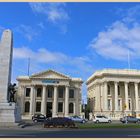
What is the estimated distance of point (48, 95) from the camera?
4055 inches

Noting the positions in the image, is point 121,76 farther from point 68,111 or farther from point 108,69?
point 68,111

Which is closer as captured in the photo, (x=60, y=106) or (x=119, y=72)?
(x=119, y=72)

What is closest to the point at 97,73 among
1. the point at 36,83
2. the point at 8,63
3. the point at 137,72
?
the point at 137,72

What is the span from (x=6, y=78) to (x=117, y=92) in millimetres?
71436

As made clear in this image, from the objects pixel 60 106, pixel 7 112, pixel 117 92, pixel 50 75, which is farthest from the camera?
pixel 60 106

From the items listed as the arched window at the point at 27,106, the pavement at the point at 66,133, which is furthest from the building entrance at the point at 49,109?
the pavement at the point at 66,133

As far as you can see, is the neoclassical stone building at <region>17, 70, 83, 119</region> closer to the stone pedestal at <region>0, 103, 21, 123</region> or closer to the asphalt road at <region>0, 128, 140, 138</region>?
the stone pedestal at <region>0, 103, 21, 123</region>

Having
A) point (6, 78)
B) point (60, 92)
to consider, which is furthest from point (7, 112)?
point (60, 92)

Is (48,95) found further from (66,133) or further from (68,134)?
(68,134)

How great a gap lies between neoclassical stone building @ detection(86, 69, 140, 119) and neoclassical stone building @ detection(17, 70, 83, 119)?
6.65 m

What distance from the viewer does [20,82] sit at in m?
101

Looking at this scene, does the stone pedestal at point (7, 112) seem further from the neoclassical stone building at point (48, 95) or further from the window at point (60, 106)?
the window at point (60, 106)

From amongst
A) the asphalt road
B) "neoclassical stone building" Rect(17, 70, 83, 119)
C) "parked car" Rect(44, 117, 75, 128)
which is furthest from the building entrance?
the asphalt road

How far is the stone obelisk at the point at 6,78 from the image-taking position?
32.3m
